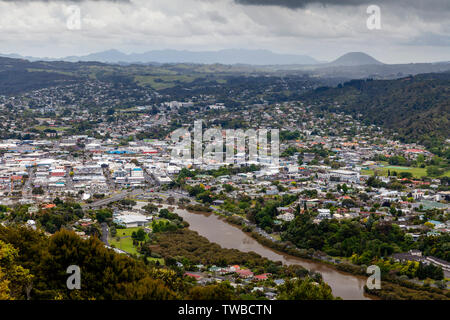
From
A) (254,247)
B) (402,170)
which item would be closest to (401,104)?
(402,170)

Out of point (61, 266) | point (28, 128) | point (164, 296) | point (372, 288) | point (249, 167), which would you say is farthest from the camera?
point (28, 128)

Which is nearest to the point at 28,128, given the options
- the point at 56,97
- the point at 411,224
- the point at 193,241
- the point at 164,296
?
the point at 56,97

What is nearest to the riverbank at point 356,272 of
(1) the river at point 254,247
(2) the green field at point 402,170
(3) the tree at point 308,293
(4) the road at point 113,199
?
(1) the river at point 254,247

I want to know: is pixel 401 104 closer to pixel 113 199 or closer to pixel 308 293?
pixel 113 199

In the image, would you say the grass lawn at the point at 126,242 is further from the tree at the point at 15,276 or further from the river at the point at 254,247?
the tree at the point at 15,276

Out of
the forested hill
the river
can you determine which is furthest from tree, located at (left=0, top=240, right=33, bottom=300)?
the forested hill
